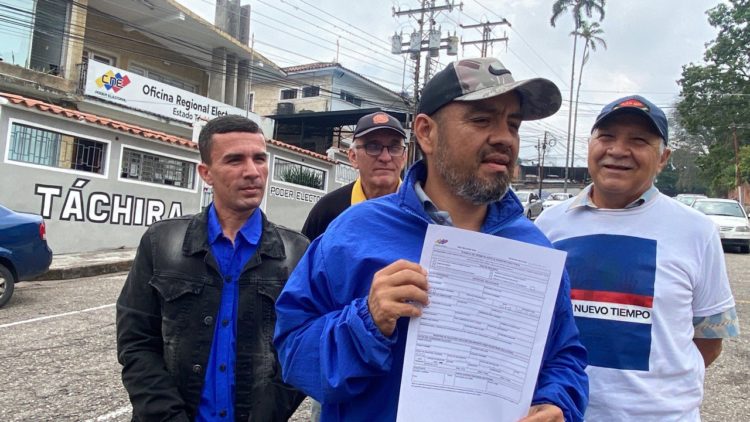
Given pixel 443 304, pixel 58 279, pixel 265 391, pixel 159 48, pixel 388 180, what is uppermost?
pixel 159 48

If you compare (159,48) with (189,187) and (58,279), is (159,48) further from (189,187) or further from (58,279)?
(58,279)

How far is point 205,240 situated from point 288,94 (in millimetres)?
30622

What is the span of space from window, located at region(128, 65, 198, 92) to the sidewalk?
1005 cm

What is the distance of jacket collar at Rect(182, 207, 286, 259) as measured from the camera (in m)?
1.93

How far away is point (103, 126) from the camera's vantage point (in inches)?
455

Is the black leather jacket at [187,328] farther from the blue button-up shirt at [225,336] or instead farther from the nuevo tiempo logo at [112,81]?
the nuevo tiempo logo at [112,81]

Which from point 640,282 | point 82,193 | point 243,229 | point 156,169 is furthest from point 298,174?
point 640,282

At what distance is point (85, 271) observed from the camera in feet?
31.6

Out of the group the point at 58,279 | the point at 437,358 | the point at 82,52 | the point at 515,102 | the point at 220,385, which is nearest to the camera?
the point at 437,358

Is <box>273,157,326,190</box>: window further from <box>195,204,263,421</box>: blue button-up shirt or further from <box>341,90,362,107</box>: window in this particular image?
<box>195,204,263,421</box>: blue button-up shirt

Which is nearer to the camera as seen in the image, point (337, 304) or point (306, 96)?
point (337, 304)

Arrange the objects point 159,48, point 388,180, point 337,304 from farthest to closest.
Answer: point 159,48 < point 388,180 < point 337,304

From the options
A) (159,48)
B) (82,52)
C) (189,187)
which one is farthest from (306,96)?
(189,187)

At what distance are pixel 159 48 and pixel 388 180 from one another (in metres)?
19.4
